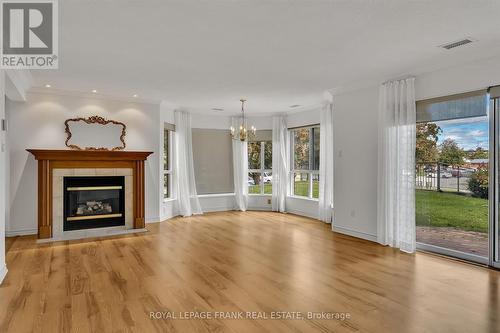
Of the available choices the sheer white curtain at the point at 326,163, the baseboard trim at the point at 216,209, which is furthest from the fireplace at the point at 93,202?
the sheer white curtain at the point at 326,163

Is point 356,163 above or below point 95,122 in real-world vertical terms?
below

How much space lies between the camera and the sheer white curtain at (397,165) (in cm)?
477

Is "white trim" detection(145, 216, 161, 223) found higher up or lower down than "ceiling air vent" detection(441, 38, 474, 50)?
lower down

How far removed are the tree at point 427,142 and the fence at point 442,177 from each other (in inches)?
4.3

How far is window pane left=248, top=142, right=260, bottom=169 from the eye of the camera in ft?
29.8

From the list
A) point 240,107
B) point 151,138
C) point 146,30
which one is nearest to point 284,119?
point 240,107

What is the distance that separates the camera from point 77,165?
19.4 feet

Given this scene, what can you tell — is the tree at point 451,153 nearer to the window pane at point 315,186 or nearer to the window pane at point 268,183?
the window pane at point 315,186

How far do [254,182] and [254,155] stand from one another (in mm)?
789

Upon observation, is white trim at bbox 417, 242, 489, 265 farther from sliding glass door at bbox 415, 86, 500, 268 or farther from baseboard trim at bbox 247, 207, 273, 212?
baseboard trim at bbox 247, 207, 273, 212

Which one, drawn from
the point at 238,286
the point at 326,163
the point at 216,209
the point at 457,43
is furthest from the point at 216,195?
the point at 457,43

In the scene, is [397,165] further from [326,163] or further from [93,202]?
[93,202]

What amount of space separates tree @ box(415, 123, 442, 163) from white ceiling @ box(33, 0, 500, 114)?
2.87 ft

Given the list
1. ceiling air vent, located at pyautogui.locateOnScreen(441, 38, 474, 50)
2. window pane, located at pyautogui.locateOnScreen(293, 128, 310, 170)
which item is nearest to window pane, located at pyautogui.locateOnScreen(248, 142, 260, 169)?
window pane, located at pyautogui.locateOnScreen(293, 128, 310, 170)
